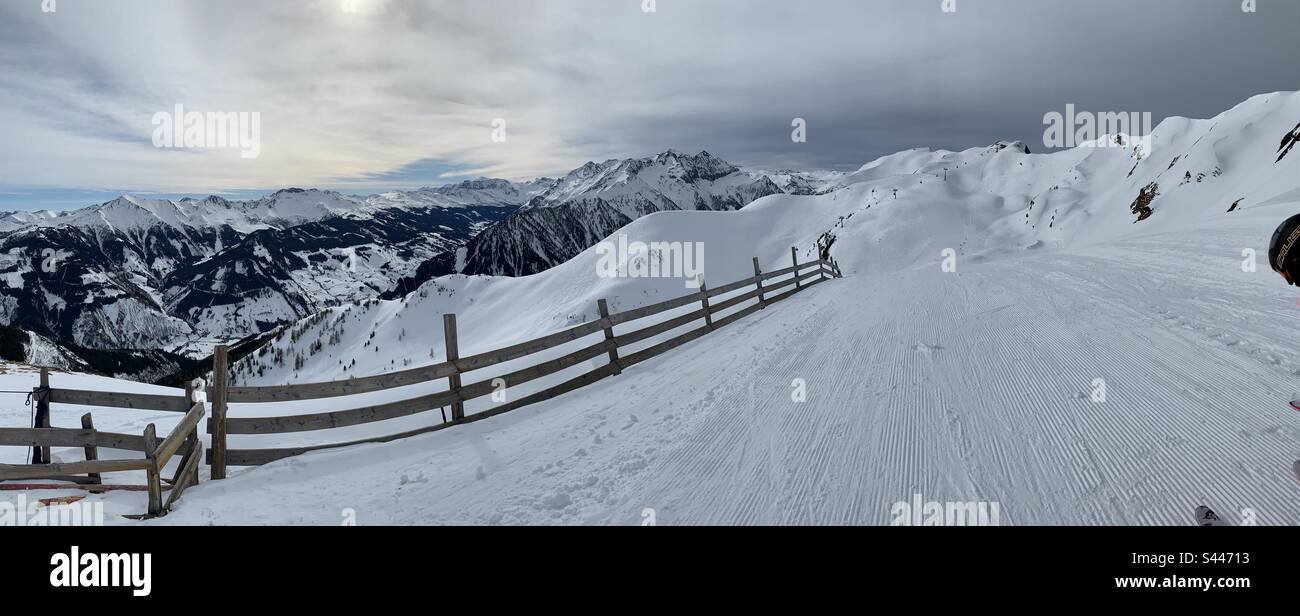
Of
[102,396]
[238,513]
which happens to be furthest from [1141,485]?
[102,396]

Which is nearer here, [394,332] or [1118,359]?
[1118,359]

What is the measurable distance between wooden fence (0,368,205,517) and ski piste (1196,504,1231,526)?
849 cm

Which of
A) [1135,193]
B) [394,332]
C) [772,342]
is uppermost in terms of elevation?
[1135,193]

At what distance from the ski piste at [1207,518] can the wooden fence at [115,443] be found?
27.9ft

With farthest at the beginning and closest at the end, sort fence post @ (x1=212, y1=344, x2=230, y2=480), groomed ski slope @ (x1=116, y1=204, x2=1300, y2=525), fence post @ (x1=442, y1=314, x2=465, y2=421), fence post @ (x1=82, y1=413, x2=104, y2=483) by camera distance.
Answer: fence post @ (x1=442, y1=314, x2=465, y2=421) < fence post @ (x1=212, y1=344, x2=230, y2=480) < fence post @ (x1=82, y1=413, x2=104, y2=483) < groomed ski slope @ (x1=116, y1=204, x2=1300, y2=525)

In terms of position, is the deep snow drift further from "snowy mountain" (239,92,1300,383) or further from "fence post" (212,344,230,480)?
"snowy mountain" (239,92,1300,383)

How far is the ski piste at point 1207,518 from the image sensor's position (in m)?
3.32

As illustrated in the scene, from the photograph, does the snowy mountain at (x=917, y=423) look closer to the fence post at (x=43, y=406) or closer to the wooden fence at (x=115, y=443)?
the wooden fence at (x=115, y=443)

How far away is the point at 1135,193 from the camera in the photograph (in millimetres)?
51906

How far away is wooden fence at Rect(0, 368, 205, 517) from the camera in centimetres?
536

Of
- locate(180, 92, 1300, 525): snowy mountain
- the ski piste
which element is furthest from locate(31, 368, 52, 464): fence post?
the ski piste

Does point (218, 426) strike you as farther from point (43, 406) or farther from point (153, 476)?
point (43, 406)
